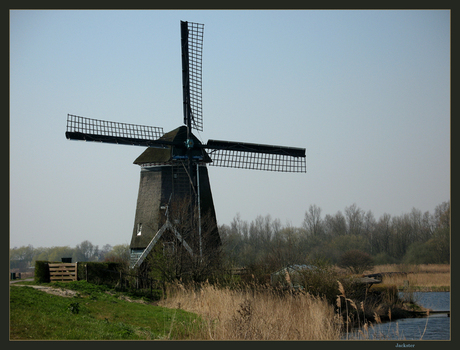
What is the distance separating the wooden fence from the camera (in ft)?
59.1

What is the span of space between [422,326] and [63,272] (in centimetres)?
1308

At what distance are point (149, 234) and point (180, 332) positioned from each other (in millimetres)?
11183

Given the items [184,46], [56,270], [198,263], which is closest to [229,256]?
[198,263]

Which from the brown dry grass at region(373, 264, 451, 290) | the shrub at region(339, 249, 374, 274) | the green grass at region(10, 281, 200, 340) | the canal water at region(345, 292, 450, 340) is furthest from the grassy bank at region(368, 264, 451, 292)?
the green grass at region(10, 281, 200, 340)

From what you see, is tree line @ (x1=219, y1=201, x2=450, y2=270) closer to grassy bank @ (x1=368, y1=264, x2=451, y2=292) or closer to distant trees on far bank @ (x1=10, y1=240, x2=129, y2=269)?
grassy bank @ (x1=368, y1=264, x2=451, y2=292)

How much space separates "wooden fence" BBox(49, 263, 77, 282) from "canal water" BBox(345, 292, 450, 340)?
1128 centimetres

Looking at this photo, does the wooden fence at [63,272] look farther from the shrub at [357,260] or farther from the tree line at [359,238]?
the shrub at [357,260]

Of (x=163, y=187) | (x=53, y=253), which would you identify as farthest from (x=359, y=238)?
(x=53, y=253)

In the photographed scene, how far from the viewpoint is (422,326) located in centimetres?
1432

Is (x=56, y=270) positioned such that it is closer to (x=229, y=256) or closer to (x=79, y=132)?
(x=79, y=132)

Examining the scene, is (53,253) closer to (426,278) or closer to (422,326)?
(426,278)

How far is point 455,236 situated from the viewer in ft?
29.3

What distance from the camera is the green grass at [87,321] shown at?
752 centimetres

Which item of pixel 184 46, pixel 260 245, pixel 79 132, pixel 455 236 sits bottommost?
pixel 260 245
